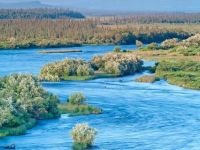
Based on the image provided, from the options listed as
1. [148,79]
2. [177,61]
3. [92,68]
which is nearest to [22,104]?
[148,79]

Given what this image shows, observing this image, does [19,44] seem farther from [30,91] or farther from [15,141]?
[15,141]

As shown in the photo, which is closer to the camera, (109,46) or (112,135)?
(112,135)

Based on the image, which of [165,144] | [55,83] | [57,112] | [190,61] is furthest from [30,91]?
[190,61]

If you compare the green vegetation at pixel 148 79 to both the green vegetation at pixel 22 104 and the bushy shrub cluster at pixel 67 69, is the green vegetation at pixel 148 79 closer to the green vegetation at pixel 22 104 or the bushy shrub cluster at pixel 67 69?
the bushy shrub cluster at pixel 67 69

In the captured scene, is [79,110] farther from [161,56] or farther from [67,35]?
[67,35]

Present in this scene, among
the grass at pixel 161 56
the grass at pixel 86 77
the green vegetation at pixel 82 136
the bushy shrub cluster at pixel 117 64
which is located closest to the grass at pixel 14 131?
the green vegetation at pixel 82 136
